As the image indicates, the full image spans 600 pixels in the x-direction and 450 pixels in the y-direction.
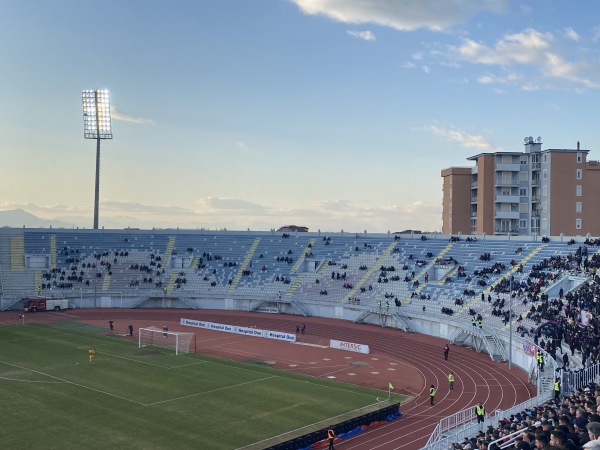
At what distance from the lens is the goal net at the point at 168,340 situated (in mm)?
46750

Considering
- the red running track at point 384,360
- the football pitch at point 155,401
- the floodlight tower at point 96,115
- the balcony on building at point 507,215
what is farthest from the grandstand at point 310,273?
the football pitch at point 155,401

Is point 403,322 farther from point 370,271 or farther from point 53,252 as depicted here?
point 53,252

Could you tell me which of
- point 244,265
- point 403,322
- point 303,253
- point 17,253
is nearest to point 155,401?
point 403,322

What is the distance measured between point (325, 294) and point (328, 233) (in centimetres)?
1325

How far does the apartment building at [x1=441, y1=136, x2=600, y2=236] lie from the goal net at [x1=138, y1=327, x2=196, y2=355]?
43664 millimetres

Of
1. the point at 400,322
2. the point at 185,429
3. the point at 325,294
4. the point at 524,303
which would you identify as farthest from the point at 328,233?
the point at 185,429

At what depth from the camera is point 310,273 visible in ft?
234

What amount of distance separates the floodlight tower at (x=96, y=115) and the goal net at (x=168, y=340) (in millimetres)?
36008

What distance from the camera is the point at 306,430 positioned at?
2794cm

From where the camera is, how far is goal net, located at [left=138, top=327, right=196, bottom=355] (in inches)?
1841

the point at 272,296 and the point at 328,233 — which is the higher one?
the point at 328,233

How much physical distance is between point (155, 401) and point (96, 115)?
57.1 meters

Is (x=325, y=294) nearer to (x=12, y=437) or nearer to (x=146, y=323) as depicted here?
(x=146, y=323)

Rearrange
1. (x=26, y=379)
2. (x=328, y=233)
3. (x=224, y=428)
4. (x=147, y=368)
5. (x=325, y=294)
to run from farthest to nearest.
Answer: (x=328, y=233), (x=325, y=294), (x=147, y=368), (x=26, y=379), (x=224, y=428)
